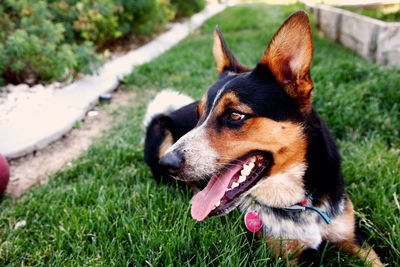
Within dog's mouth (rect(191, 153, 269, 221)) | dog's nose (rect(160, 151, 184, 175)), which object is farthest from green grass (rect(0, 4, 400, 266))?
dog's nose (rect(160, 151, 184, 175))

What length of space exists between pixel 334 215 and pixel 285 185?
0.38m

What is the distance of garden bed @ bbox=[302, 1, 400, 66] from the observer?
5.45 metres

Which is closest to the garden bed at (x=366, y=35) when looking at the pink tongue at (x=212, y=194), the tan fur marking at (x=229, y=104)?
the tan fur marking at (x=229, y=104)

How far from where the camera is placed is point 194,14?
1700 cm

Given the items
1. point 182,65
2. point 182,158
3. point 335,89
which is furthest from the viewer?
point 182,65

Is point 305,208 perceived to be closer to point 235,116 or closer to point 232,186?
point 232,186

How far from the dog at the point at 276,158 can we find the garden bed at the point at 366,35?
4.31 meters

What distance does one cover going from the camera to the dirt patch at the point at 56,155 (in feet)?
10.7

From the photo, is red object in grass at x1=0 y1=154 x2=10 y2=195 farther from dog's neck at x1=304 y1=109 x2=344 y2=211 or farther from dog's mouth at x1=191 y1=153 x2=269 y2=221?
dog's neck at x1=304 y1=109 x2=344 y2=211

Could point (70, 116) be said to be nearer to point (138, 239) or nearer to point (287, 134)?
point (138, 239)

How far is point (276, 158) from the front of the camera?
6.14 feet

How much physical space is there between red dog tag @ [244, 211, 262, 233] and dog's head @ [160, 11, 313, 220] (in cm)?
19

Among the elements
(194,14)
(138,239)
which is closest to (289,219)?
(138,239)

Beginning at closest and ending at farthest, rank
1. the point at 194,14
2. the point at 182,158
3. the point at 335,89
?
the point at 182,158
the point at 335,89
the point at 194,14
